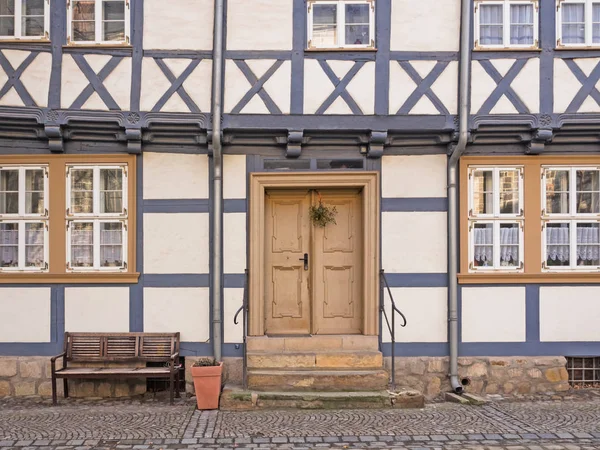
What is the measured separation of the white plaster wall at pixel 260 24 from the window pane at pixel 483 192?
3.17 meters

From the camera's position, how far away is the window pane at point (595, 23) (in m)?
8.26

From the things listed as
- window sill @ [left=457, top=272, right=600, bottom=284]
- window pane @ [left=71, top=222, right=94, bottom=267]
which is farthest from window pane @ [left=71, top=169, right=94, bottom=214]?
window sill @ [left=457, top=272, right=600, bottom=284]

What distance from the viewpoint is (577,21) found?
8.30 meters

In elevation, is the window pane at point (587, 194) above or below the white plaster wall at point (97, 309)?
above

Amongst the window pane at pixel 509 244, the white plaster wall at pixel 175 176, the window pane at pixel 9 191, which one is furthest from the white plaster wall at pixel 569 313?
the window pane at pixel 9 191

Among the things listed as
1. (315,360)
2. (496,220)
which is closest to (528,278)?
(496,220)

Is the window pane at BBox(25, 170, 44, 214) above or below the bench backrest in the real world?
above

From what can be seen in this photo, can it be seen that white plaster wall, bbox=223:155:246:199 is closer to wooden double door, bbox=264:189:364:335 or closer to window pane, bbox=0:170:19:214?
wooden double door, bbox=264:189:364:335

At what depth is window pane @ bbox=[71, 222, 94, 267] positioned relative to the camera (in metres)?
8.38

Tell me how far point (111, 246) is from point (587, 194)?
6.67 metres

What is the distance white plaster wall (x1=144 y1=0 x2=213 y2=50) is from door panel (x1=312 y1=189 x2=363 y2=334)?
2701 mm

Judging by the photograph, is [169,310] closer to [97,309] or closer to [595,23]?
[97,309]

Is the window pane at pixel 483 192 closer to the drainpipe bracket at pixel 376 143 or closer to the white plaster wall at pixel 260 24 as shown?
the drainpipe bracket at pixel 376 143

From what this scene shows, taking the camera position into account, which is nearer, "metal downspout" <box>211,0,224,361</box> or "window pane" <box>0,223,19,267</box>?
"metal downspout" <box>211,0,224,361</box>
